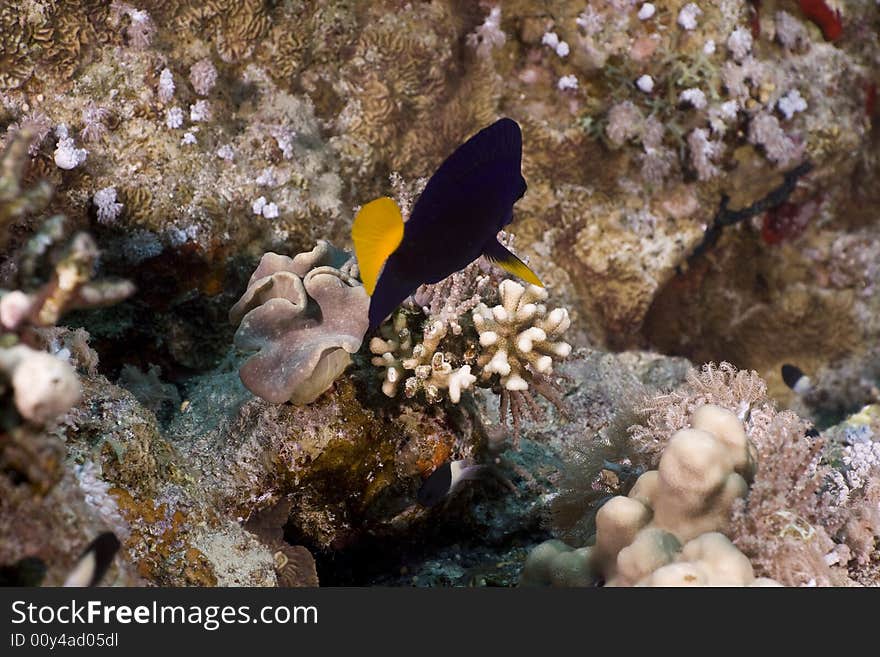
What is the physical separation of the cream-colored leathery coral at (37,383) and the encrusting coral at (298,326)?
3.67ft

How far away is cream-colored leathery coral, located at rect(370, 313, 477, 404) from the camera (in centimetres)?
276

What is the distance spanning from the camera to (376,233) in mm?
1915

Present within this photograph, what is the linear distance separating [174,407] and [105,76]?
1.80 m

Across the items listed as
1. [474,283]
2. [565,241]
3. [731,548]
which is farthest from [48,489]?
[565,241]

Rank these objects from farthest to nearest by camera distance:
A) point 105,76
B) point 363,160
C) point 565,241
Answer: point 565,241
point 363,160
point 105,76

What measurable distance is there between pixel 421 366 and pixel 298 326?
53 cm

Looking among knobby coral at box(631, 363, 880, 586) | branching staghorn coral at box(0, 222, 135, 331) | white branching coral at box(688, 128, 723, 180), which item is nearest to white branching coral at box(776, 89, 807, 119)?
white branching coral at box(688, 128, 723, 180)

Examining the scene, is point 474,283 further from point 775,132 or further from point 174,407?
point 775,132

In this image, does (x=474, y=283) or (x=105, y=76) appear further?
(x=105, y=76)

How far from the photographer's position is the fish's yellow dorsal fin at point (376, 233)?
1.87 metres

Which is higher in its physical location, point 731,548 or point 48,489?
point 48,489

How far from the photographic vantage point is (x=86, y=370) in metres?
2.53

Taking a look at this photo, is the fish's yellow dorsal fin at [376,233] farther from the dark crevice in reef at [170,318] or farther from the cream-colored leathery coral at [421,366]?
the dark crevice in reef at [170,318]

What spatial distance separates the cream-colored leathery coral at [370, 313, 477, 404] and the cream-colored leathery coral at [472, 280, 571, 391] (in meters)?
0.16
